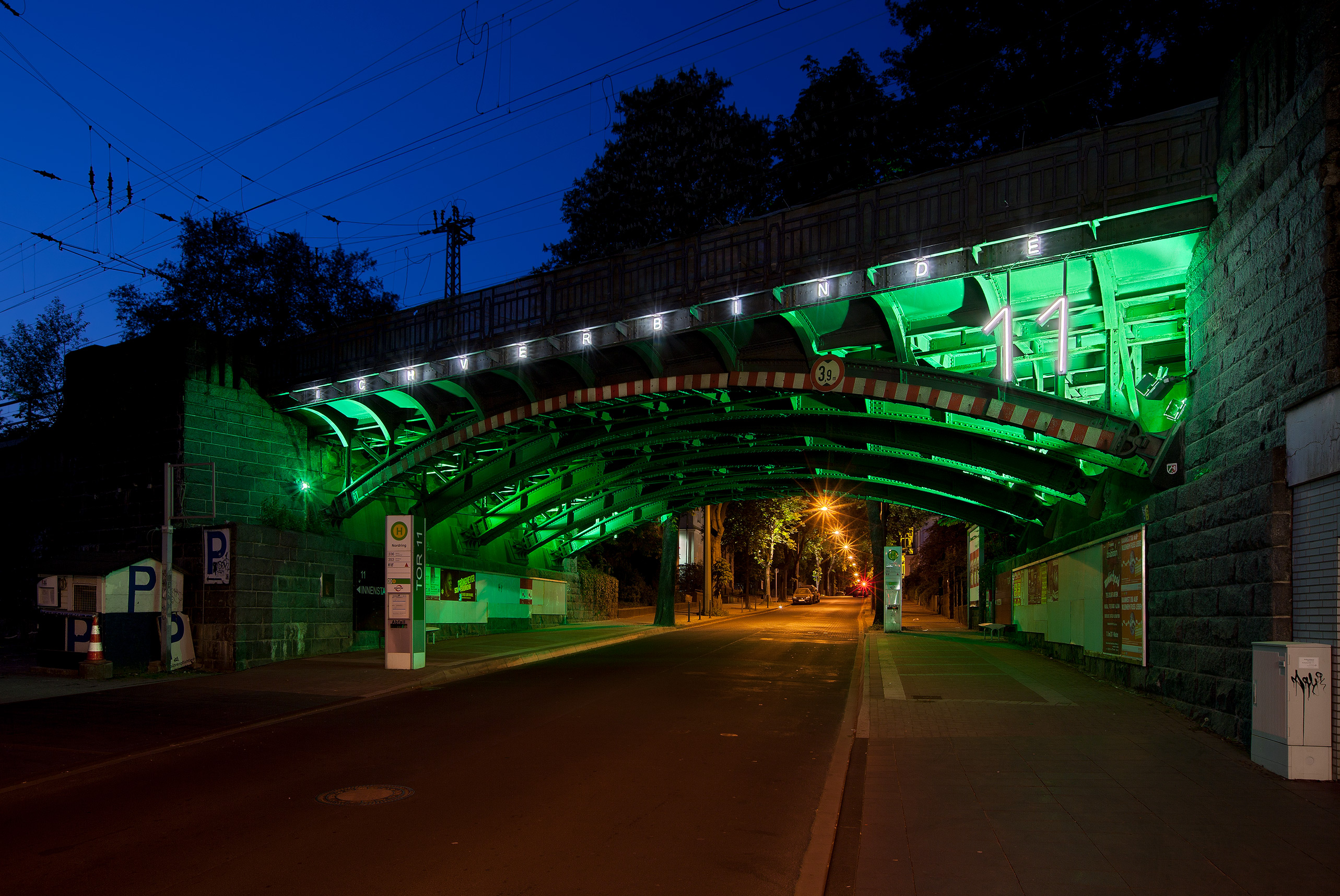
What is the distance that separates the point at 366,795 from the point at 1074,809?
18.9 ft

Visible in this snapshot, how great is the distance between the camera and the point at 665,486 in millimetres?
39188

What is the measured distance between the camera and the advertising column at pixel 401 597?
18859mm

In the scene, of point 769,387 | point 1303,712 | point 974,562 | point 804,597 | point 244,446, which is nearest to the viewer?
point 1303,712

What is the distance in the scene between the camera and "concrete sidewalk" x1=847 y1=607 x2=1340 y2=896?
221 inches

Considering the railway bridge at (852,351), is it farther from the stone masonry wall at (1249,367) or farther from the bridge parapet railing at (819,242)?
the stone masonry wall at (1249,367)

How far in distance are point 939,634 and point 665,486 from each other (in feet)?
41.3

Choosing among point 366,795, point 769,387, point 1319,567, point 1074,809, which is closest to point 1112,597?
point 1319,567

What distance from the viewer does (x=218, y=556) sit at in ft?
A: 65.2

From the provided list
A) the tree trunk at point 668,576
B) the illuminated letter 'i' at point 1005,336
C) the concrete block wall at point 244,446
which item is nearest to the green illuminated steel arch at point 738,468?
the tree trunk at point 668,576

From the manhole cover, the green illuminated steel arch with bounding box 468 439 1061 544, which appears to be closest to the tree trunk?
the green illuminated steel arch with bounding box 468 439 1061 544

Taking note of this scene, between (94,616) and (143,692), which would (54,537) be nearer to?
(94,616)

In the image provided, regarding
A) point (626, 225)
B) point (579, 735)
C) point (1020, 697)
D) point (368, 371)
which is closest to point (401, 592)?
point (368, 371)

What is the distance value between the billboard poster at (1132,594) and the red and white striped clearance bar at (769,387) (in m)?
1.55

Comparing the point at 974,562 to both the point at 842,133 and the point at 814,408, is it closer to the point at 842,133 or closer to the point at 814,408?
the point at 842,133
